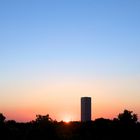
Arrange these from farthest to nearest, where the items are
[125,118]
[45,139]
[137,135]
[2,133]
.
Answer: [125,118], [137,135], [2,133], [45,139]

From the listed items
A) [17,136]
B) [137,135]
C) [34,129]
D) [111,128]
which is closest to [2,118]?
[17,136]

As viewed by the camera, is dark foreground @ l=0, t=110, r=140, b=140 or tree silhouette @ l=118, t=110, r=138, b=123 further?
tree silhouette @ l=118, t=110, r=138, b=123

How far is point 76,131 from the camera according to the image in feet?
254

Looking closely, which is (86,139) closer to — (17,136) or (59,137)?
(59,137)

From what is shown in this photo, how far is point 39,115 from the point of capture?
67.6m

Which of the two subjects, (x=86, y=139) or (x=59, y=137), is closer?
(x=59, y=137)

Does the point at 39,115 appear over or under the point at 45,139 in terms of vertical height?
over

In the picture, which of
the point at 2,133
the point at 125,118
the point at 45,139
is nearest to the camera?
the point at 45,139

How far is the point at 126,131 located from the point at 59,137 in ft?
49.1

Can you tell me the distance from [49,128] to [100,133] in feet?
44.2

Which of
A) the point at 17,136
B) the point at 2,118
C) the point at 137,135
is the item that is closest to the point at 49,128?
the point at 17,136

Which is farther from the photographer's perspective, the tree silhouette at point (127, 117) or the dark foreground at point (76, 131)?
the tree silhouette at point (127, 117)

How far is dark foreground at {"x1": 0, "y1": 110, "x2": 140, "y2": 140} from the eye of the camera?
64.2 metres

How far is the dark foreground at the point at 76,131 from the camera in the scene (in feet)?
211
